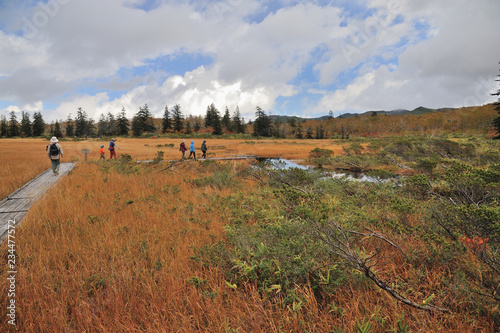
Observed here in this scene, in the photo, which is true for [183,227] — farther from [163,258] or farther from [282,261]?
[282,261]

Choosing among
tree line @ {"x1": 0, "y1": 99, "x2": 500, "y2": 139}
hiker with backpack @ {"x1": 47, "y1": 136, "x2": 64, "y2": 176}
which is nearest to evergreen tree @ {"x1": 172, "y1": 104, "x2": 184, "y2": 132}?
tree line @ {"x1": 0, "y1": 99, "x2": 500, "y2": 139}

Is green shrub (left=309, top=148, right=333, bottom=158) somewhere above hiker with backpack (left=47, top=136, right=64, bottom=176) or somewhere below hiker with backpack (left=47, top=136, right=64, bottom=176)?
below

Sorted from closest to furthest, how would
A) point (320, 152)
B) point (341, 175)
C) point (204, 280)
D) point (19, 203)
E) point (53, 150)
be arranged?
point (204, 280) < point (19, 203) < point (53, 150) < point (341, 175) < point (320, 152)

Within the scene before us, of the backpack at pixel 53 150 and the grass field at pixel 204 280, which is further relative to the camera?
the backpack at pixel 53 150

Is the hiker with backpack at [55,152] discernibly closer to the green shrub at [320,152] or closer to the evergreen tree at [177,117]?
the green shrub at [320,152]

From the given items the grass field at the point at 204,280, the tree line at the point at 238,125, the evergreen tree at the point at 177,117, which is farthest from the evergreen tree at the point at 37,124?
the grass field at the point at 204,280

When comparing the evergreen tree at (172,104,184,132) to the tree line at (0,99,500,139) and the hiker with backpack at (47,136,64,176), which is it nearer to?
the tree line at (0,99,500,139)

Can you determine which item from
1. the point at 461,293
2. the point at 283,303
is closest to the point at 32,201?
the point at 283,303

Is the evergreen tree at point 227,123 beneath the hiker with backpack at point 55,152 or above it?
above

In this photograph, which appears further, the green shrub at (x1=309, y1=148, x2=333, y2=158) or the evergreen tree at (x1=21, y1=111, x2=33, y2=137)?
the evergreen tree at (x1=21, y1=111, x2=33, y2=137)

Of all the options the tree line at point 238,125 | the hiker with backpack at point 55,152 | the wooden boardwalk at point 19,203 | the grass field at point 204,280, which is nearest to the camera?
the grass field at point 204,280

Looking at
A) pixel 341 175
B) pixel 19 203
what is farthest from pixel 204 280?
pixel 341 175

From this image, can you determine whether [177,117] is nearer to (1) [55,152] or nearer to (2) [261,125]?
(2) [261,125]

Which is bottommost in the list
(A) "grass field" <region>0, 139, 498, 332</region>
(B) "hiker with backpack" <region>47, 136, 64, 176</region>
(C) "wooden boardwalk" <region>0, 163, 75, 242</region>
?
(A) "grass field" <region>0, 139, 498, 332</region>
